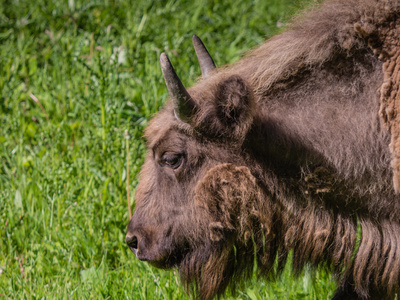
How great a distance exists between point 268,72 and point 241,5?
491 centimetres

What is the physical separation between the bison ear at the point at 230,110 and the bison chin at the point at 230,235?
7.8 inches

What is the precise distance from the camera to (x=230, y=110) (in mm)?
3188

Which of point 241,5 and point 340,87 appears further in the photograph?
point 241,5

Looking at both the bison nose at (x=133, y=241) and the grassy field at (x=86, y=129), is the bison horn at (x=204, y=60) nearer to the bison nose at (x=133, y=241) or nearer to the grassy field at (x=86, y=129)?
the grassy field at (x=86, y=129)

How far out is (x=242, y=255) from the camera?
3.59 m

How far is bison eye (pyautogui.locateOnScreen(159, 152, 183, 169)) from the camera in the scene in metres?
3.38

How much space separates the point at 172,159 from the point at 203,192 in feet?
0.82

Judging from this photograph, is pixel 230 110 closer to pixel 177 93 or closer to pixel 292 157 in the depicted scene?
pixel 177 93

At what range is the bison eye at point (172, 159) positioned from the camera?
338cm

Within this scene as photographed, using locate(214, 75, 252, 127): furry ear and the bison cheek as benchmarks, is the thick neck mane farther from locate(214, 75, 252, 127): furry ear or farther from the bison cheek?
the bison cheek

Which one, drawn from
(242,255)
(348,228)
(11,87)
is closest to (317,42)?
(348,228)

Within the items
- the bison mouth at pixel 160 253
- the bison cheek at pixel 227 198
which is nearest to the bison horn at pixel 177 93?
the bison cheek at pixel 227 198

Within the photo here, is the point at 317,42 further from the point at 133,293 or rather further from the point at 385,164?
the point at 133,293

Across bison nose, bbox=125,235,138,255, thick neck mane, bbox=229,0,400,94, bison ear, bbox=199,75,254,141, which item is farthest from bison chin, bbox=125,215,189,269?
thick neck mane, bbox=229,0,400,94
